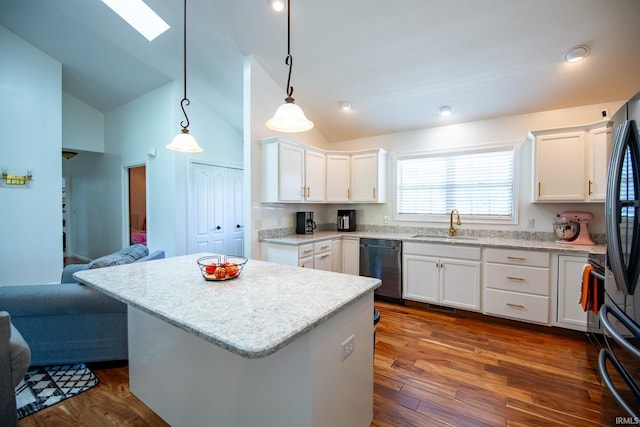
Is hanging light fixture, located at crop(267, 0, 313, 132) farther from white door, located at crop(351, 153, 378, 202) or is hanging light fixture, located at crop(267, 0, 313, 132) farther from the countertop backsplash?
white door, located at crop(351, 153, 378, 202)

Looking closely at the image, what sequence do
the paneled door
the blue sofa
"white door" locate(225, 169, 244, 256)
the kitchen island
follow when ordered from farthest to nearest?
"white door" locate(225, 169, 244, 256) < the paneled door < the blue sofa < the kitchen island

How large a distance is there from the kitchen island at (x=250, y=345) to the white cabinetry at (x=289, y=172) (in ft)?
5.33

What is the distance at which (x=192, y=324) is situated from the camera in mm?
1001

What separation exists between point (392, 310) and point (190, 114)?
413 centimetres

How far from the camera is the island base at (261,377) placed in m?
1.10

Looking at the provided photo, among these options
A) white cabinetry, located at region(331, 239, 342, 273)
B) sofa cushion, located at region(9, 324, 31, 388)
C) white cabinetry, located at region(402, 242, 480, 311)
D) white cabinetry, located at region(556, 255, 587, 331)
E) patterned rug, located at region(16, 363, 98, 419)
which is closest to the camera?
sofa cushion, located at region(9, 324, 31, 388)

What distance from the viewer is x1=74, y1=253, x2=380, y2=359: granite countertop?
3.04ft

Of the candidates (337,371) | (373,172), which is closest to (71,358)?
(337,371)

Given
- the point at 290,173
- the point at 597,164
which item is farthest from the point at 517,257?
the point at 290,173

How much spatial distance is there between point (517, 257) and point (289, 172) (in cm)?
266

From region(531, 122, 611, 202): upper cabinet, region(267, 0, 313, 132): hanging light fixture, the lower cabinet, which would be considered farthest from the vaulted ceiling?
the lower cabinet

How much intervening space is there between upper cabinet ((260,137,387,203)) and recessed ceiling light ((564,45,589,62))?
2095 millimetres

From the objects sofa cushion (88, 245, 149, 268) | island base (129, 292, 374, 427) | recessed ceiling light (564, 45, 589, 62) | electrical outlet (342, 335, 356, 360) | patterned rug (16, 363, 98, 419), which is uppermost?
recessed ceiling light (564, 45, 589, 62)

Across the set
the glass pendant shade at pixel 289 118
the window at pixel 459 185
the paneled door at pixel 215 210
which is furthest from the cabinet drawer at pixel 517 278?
the paneled door at pixel 215 210
